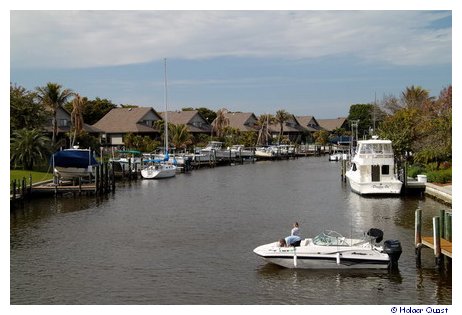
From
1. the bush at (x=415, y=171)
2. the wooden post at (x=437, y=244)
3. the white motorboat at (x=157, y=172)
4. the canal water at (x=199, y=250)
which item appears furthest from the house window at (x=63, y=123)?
the wooden post at (x=437, y=244)

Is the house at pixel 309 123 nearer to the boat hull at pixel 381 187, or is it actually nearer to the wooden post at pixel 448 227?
the boat hull at pixel 381 187

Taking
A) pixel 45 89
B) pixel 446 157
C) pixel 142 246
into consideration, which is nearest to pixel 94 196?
pixel 142 246

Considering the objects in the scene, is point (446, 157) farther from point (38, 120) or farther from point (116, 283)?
point (38, 120)

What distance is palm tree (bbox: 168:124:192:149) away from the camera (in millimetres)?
95188

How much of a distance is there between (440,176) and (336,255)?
27176 millimetres

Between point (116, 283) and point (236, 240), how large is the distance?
8852 millimetres

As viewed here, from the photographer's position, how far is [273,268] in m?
24.5

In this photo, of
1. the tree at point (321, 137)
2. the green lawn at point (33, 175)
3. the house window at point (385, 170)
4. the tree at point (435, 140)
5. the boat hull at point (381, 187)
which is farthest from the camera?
the tree at point (321, 137)

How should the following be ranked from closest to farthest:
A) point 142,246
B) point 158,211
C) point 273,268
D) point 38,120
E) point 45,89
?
point 273,268
point 142,246
point 158,211
point 38,120
point 45,89

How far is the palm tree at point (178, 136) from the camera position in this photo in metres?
95.2

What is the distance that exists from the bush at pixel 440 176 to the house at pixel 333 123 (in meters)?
119

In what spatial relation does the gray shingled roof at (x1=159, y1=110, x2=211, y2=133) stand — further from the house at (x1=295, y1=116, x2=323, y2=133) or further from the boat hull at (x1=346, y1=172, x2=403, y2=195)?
the boat hull at (x1=346, y1=172, x2=403, y2=195)

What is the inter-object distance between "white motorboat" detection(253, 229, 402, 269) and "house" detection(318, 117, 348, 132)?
145 meters

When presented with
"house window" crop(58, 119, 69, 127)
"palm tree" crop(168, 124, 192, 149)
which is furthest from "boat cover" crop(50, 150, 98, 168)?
"palm tree" crop(168, 124, 192, 149)
